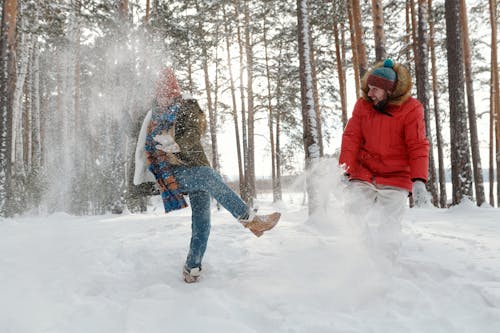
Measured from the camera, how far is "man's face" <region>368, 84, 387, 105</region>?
332 cm

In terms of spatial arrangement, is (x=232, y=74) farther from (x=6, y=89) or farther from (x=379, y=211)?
(x=379, y=211)

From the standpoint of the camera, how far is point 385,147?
336 centimetres

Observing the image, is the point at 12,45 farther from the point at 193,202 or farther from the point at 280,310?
the point at 280,310

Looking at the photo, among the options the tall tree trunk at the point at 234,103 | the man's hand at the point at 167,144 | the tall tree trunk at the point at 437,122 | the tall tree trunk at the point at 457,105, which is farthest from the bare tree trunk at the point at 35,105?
the tall tree trunk at the point at 437,122

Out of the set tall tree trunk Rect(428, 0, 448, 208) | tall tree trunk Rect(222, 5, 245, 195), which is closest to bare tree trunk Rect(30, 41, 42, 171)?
tall tree trunk Rect(222, 5, 245, 195)

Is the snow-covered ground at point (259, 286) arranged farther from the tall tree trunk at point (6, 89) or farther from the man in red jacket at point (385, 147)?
the tall tree trunk at point (6, 89)

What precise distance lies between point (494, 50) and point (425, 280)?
1672cm

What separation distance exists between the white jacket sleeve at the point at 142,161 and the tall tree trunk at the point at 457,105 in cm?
752

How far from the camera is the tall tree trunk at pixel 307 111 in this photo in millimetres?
7203

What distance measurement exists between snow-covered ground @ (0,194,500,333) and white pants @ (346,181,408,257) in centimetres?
17

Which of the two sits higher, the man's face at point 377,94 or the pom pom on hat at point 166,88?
the pom pom on hat at point 166,88

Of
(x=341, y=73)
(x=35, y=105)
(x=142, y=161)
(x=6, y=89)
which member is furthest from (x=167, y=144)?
(x=35, y=105)

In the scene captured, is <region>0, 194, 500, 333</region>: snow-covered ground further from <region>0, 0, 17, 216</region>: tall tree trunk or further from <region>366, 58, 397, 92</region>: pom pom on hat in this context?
<region>0, 0, 17, 216</region>: tall tree trunk

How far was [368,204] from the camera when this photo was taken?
11.4ft
